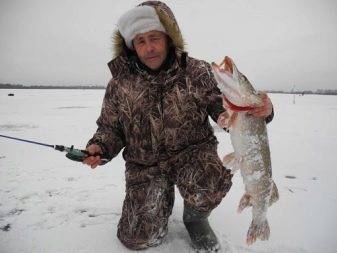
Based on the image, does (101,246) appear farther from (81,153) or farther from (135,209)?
(81,153)

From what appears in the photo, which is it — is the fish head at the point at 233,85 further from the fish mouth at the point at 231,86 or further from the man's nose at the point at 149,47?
the man's nose at the point at 149,47

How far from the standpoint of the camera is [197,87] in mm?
3150

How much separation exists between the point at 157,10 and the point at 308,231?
8.63ft

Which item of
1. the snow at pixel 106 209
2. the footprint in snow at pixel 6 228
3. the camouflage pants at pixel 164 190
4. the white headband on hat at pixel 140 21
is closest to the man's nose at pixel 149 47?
the white headband on hat at pixel 140 21

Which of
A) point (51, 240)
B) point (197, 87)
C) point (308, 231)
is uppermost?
point (197, 87)

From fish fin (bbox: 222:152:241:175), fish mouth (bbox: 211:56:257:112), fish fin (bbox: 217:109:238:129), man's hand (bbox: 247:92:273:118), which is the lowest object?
fish fin (bbox: 222:152:241:175)

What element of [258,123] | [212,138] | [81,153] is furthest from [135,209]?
[258,123]

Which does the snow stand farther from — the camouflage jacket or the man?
the camouflage jacket

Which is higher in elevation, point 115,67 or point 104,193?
point 115,67

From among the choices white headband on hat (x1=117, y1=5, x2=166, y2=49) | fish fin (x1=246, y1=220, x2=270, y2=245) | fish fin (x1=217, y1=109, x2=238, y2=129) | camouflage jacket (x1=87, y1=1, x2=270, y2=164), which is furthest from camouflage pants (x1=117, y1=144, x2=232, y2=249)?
white headband on hat (x1=117, y1=5, x2=166, y2=49)

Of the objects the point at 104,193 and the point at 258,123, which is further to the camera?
the point at 104,193

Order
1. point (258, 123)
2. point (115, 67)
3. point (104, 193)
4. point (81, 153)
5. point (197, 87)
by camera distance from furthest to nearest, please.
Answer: point (104, 193) → point (115, 67) → point (197, 87) → point (81, 153) → point (258, 123)

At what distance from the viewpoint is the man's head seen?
3.16 metres

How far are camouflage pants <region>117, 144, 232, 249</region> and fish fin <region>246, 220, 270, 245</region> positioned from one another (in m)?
0.64
